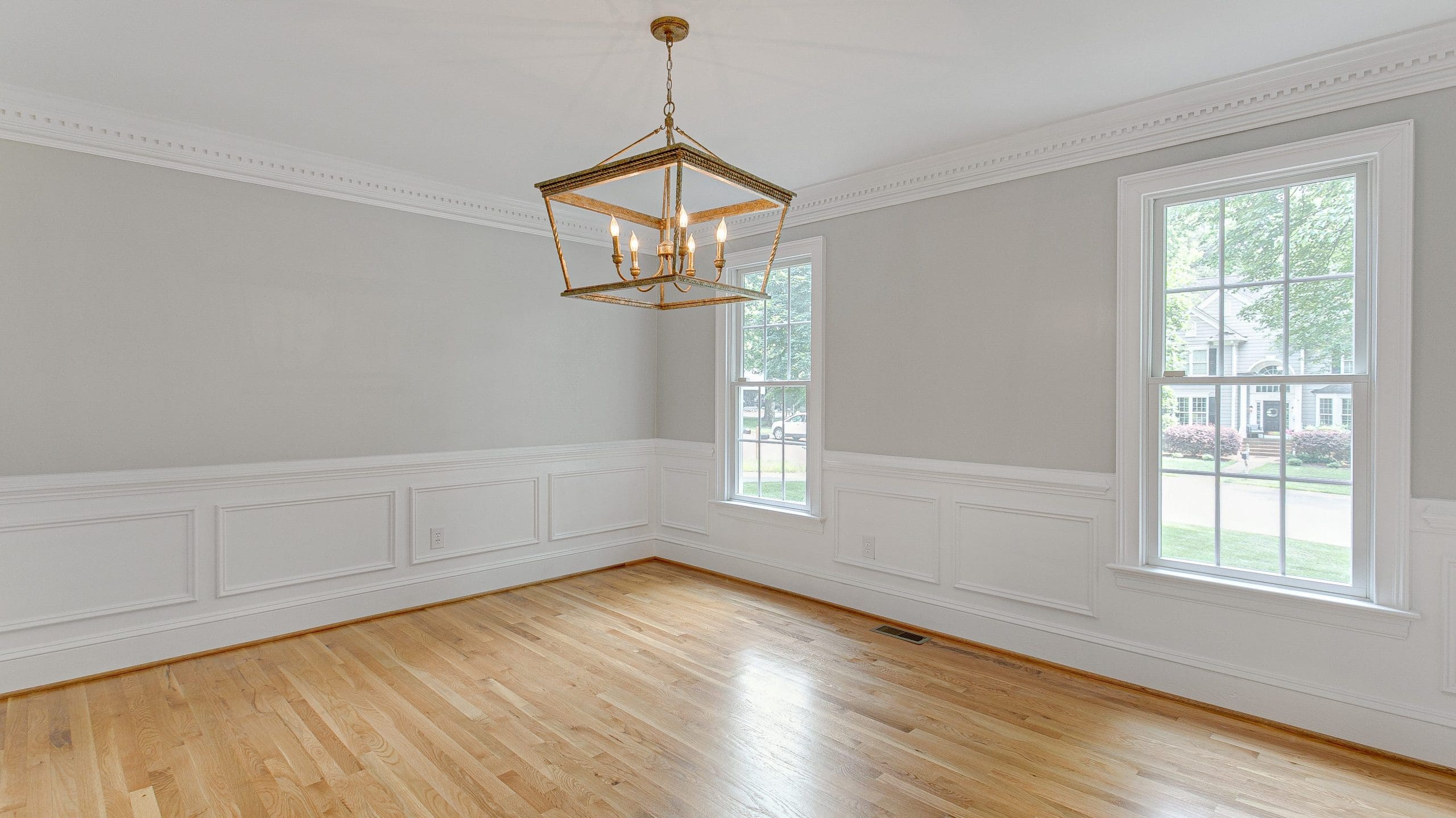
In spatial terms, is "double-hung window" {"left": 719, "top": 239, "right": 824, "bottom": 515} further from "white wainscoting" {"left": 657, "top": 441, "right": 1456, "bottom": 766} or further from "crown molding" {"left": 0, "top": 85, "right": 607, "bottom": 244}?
"crown molding" {"left": 0, "top": 85, "right": 607, "bottom": 244}

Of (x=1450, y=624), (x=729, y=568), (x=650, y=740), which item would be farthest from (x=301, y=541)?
(x=1450, y=624)

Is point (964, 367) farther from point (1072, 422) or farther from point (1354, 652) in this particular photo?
point (1354, 652)

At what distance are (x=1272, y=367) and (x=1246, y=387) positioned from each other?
121mm

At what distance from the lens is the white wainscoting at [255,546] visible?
3197mm

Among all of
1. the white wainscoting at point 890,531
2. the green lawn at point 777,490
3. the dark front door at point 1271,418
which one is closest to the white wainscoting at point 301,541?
the green lawn at point 777,490

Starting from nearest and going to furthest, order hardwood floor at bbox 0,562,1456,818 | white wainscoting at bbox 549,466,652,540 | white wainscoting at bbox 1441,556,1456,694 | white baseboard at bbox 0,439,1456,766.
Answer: hardwood floor at bbox 0,562,1456,818, white wainscoting at bbox 1441,556,1456,694, white baseboard at bbox 0,439,1456,766, white wainscoting at bbox 549,466,652,540

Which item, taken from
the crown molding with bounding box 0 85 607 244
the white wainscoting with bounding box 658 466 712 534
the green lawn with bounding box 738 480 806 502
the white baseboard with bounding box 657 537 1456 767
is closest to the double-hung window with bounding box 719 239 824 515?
the green lawn with bounding box 738 480 806 502

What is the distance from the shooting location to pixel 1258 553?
2.98m

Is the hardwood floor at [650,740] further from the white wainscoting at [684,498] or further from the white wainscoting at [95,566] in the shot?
the white wainscoting at [684,498]

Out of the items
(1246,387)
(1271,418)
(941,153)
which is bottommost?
(1271,418)

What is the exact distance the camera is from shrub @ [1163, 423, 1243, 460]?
3.04 m

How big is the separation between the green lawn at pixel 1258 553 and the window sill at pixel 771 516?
1956 mm

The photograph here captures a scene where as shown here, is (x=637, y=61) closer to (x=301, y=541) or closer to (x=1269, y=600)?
(x=301, y=541)

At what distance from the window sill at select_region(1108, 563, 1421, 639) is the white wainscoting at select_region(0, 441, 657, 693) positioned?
141 inches
